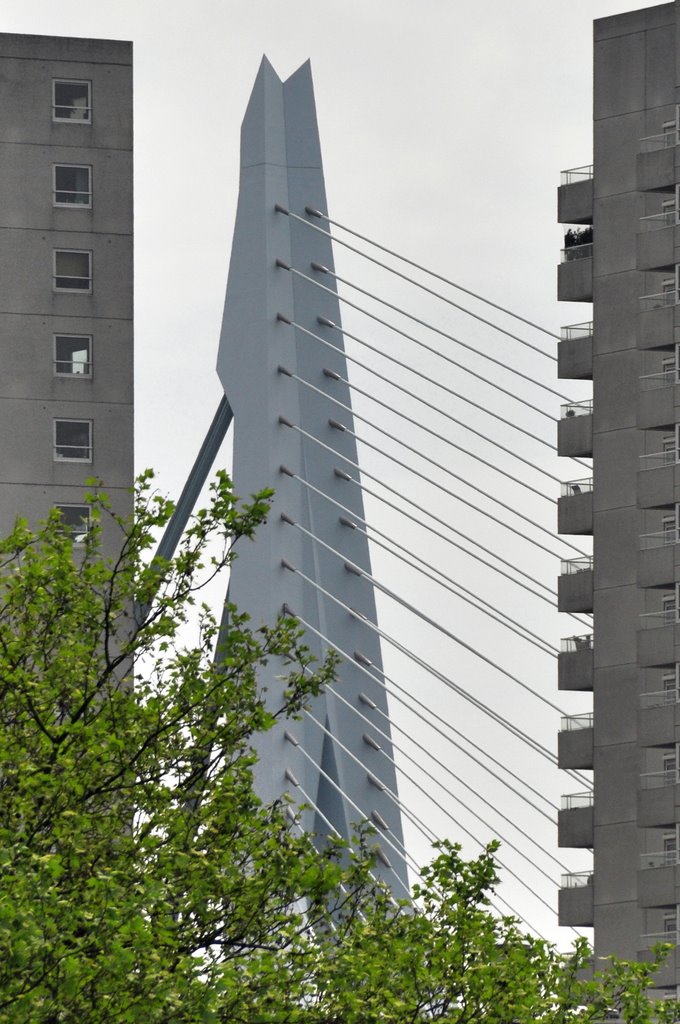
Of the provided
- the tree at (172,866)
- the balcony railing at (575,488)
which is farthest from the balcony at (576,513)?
the tree at (172,866)

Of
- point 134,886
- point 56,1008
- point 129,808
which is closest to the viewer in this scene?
point 56,1008

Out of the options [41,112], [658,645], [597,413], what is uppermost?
[41,112]

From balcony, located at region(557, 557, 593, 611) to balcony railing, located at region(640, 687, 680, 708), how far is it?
3.24 meters

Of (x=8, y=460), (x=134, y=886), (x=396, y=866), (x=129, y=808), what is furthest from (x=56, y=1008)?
(x=8, y=460)

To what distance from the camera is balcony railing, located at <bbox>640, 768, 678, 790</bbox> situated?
60312 mm

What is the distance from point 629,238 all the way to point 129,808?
42661 mm

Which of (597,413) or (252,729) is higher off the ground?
(597,413)

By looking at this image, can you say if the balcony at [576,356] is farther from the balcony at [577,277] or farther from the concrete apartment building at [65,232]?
the concrete apartment building at [65,232]

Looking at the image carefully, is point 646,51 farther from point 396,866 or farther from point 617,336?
point 396,866

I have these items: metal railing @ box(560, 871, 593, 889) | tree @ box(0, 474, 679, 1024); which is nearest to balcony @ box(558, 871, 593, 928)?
metal railing @ box(560, 871, 593, 889)

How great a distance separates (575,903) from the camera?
61.8 meters

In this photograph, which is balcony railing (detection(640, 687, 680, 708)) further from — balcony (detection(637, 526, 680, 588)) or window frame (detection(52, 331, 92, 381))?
window frame (detection(52, 331, 92, 381))

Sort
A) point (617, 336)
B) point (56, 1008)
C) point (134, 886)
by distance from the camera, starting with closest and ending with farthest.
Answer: point (56, 1008)
point (134, 886)
point (617, 336)

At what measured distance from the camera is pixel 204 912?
75.3ft
